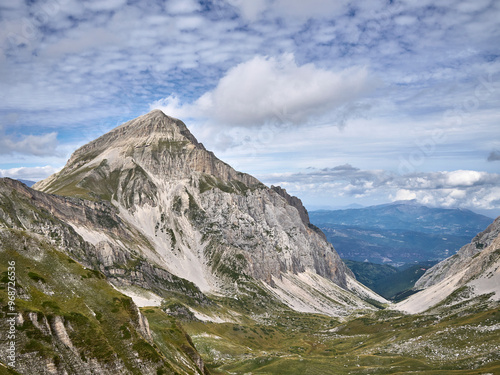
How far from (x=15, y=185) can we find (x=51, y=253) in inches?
6473

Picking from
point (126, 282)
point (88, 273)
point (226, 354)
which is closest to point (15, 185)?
point (126, 282)

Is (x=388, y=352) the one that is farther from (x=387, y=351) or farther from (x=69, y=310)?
(x=69, y=310)

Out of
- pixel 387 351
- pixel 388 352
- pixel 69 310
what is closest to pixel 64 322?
pixel 69 310

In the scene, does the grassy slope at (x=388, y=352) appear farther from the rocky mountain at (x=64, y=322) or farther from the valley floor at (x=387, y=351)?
the rocky mountain at (x=64, y=322)

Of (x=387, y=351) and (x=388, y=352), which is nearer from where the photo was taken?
(x=388, y=352)

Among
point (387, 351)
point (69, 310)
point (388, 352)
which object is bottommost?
point (387, 351)

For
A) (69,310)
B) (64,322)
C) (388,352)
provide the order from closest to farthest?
1. (64,322)
2. (69,310)
3. (388,352)

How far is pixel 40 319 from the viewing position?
46188mm

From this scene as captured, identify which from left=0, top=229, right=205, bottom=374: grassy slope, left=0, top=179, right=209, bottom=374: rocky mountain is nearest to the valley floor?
left=0, top=179, right=209, bottom=374: rocky mountain

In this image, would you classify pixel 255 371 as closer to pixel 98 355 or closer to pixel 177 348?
pixel 177 348

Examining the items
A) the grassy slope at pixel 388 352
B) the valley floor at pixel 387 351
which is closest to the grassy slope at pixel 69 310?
the valley floor at pixel 387 351

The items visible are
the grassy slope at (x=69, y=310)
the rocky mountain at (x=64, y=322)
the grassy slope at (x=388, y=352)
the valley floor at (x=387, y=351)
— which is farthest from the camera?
the grassy slope at (x=388, y=352)

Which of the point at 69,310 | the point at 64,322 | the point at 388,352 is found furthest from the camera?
the point at 388,352

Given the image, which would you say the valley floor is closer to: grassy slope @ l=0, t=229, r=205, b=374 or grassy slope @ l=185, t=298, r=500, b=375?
grassy slope @ l=185, t=298, r=500, b=375
